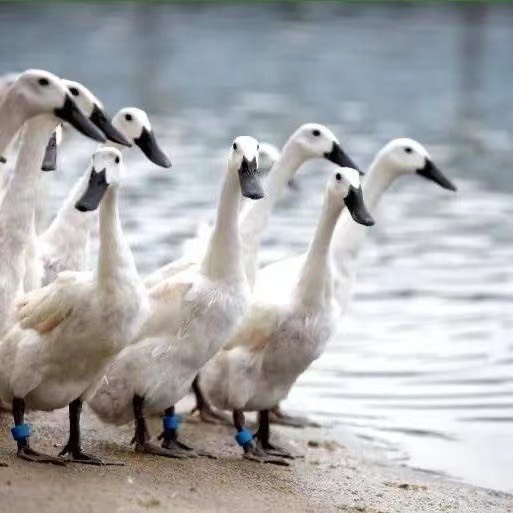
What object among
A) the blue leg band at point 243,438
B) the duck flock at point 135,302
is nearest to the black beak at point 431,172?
the duck flock at point 135,302

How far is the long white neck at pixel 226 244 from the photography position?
10.5 m

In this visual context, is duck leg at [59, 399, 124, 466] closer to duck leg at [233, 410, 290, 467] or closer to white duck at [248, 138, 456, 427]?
duck leg at [233, 410, 290, 467]

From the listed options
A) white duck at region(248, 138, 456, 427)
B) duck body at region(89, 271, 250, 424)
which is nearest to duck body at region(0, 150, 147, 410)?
duck body at region(89, 271, 250, 424)

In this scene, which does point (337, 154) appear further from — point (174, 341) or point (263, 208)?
point (174, 341)

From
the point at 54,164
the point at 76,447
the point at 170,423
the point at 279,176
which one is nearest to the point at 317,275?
the point at 170,423

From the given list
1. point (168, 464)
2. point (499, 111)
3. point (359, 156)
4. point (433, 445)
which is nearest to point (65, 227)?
point (168, 464)

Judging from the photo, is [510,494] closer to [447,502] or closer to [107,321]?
[447,502]

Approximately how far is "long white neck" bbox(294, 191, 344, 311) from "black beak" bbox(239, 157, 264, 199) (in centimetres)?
78

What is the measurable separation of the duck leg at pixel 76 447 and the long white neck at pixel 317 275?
173cm

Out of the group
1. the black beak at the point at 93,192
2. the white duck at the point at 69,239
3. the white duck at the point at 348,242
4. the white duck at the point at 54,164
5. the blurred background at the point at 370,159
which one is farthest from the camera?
the blurred background at the point at 370,159

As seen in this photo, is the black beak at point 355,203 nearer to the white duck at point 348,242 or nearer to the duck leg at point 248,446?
the white duck at point 348,242

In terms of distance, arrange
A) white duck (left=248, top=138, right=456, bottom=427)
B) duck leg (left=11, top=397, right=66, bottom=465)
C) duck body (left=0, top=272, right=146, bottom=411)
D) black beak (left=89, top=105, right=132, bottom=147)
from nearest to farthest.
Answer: duck leg (left=11, top=397, right=66, bottom=465), duck body (left=0, top=272, right=146, bottom=411), black beak (left=89, top=105, right=132, bottom=147), white duck (left=248, top=138, right=456, bottom=427)

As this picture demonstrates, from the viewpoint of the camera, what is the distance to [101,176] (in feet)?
31.7

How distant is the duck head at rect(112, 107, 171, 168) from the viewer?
1206 cm
